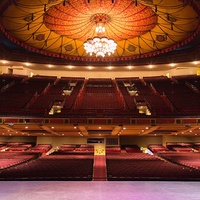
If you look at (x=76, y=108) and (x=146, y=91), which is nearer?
(x=76, y=108)

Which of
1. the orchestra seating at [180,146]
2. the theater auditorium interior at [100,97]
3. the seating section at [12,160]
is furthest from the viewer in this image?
the orchestra seating at [180,146]

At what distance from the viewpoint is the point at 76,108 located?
13219 mm

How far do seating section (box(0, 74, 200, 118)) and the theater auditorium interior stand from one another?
7 centimetres

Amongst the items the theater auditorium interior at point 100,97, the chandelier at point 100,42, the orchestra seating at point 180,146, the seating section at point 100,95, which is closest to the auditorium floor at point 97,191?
the theater auditorium interior at point 100,97

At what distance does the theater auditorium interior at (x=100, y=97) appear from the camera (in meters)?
6.46

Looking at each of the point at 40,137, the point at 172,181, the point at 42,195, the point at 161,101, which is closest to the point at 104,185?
the point at 42,195

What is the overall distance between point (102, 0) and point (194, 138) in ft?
48.4

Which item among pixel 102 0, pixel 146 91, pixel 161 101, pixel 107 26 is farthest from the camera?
pixel 146 91

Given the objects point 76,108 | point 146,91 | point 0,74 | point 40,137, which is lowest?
point 40,137

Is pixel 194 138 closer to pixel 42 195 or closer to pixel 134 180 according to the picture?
pixel 134 180

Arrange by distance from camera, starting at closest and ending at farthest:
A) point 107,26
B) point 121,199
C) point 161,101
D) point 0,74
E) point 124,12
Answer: point 121,199
point 124,12
point 107,26
point 161,101
point 0,74

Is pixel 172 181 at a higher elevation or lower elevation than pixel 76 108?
lower

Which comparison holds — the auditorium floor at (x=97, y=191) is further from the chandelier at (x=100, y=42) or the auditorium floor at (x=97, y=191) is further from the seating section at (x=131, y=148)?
the seating section at (x=131, y=148)

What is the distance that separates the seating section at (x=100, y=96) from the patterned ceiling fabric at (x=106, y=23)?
346 centimetres
